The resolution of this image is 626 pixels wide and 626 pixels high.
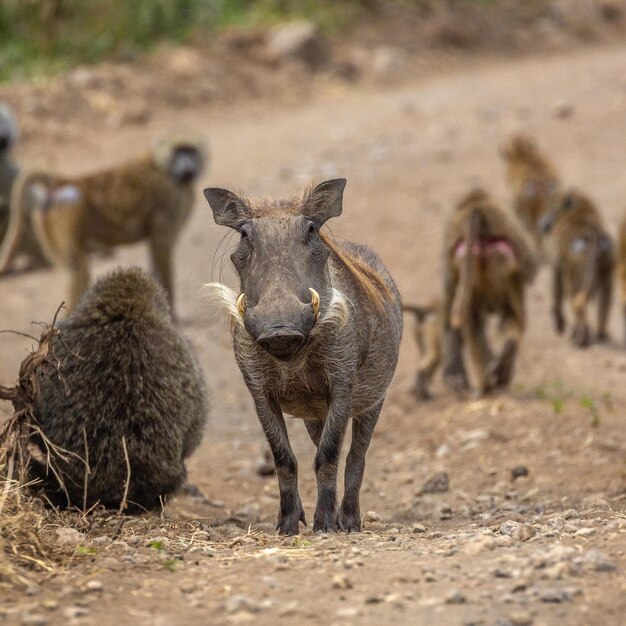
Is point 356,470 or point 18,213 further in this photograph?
point 18,213

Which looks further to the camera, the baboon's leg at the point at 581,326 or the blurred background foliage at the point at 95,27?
the blurred background foliage at the point at 95,27

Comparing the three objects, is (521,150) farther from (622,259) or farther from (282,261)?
(282,261)

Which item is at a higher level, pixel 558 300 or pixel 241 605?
pixel 558 300

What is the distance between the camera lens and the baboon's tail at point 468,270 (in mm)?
9117

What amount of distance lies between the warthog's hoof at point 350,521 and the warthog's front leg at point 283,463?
273mm

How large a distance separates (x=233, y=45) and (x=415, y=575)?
15980 mm

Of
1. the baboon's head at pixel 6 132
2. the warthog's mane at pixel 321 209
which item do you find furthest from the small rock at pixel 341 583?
the baboon's head at pixel 6 132

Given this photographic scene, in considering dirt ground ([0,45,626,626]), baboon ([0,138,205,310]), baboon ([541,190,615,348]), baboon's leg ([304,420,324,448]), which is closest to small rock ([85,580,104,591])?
dirt ground ([0,45,626,626])

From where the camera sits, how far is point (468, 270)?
9.15 meters

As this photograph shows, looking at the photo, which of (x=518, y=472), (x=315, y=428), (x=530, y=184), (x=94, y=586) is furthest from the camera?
(x=530, y=184)

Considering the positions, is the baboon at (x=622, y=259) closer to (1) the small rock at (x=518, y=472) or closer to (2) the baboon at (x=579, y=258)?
(2) the baboon at (x=579, y=258)

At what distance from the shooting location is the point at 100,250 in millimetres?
12008

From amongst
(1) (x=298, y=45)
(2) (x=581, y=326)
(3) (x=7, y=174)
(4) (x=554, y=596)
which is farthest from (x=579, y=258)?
(1) (x=298, y=45)

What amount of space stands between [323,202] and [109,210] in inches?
250
